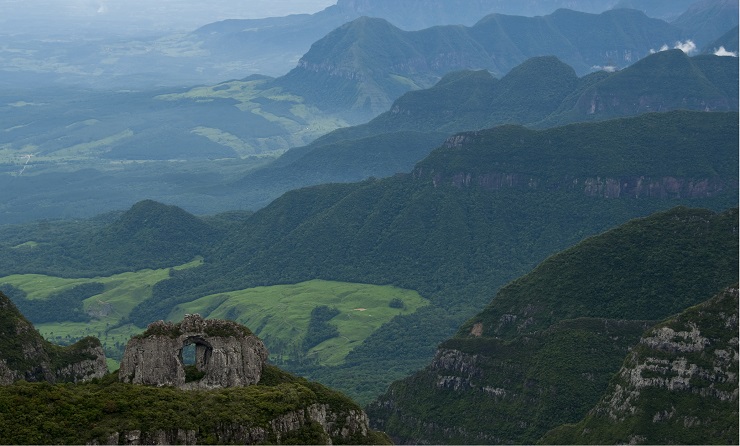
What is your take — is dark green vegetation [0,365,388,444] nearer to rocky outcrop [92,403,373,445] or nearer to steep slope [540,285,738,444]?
rocky outcrop [92,403,373,445]

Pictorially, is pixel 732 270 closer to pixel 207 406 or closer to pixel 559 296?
pixel 559 296

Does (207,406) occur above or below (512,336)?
above

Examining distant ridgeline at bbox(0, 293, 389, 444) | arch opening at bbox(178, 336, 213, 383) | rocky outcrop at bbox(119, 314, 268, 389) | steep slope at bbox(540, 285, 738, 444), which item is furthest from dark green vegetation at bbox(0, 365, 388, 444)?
steep slope at bbox(540, 285, 738, 444)

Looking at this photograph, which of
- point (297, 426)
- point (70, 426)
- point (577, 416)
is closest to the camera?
point (70, 426)

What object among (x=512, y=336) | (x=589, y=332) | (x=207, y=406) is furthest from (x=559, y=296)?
(x=207, y=406)

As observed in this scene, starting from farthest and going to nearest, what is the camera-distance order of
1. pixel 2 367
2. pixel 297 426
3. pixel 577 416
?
pixel 577 416 < pixel 2 367 < pixel 297 426

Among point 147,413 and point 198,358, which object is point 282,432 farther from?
point 198,358

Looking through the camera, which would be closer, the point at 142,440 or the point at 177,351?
the point at 142,440
